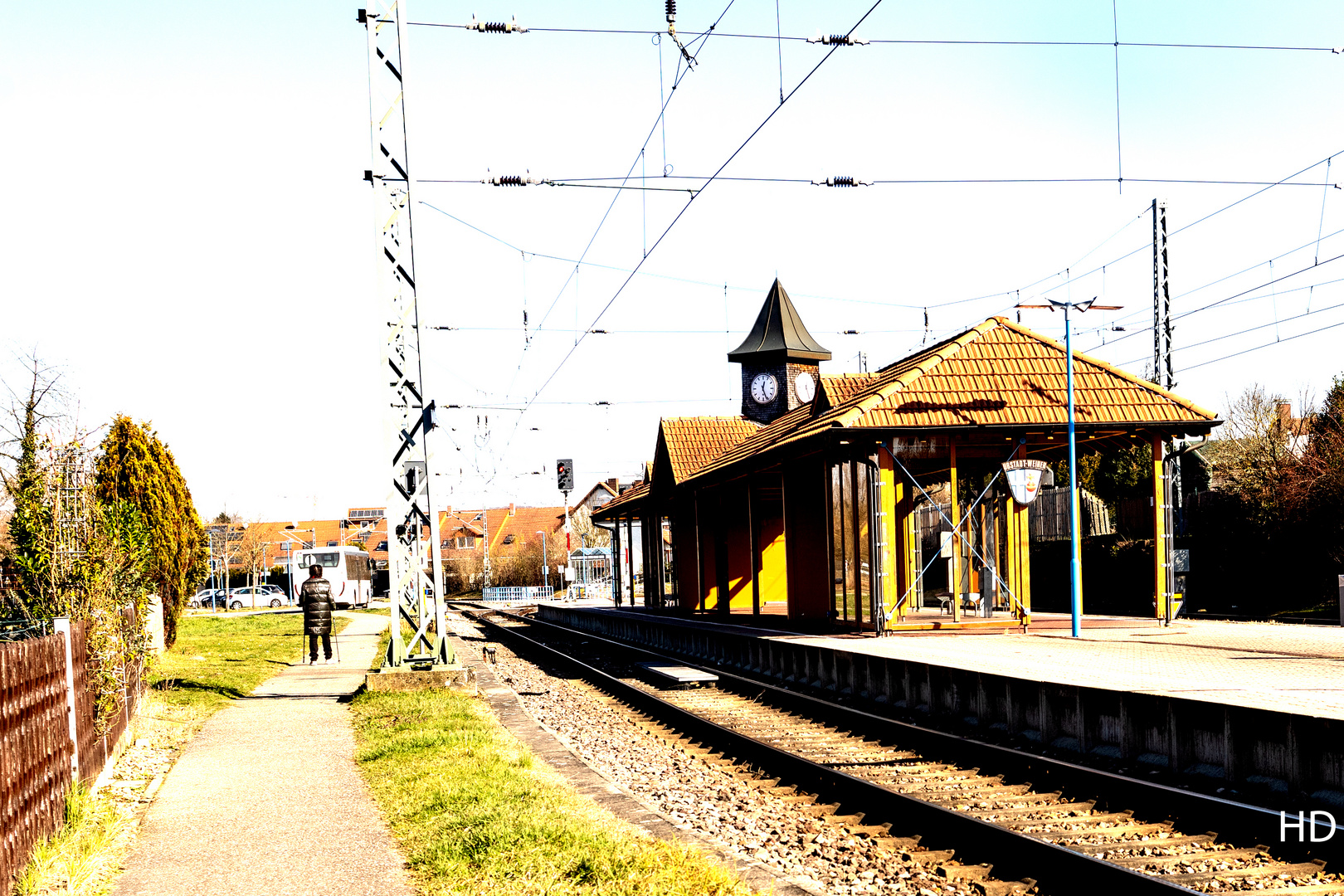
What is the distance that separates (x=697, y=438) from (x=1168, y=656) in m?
21.6

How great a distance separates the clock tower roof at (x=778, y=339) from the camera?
46812 mm

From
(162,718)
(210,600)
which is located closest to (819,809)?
(162,718)

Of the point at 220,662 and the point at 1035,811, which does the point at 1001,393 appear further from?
the point at 220,662

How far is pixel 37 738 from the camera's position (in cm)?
762

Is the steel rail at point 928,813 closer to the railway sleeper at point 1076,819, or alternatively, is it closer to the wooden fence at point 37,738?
the railway sleeper at point 1076,819

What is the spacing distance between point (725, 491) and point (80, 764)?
22578mm

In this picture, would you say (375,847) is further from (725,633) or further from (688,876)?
(725,633)

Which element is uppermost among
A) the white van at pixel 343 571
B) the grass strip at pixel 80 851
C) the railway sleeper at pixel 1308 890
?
the grass strip at pixel 80 851

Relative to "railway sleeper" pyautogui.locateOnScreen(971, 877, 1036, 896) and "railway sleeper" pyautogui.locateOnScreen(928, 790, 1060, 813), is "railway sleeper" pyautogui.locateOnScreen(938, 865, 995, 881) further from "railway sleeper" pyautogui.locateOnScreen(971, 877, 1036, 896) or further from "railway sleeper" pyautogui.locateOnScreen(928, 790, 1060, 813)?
"railway sleeper" pyautogui.locateOnScreen(928, 790, 1060, 813)

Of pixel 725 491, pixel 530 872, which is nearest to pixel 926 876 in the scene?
pixel 530 872

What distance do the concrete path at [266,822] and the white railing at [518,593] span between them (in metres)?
63.6

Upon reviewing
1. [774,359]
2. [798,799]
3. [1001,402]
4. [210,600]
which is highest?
[774,359]

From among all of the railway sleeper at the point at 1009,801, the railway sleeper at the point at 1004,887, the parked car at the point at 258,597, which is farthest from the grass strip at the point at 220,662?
the parked car at the point at 258,597

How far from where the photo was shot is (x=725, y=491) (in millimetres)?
31109
